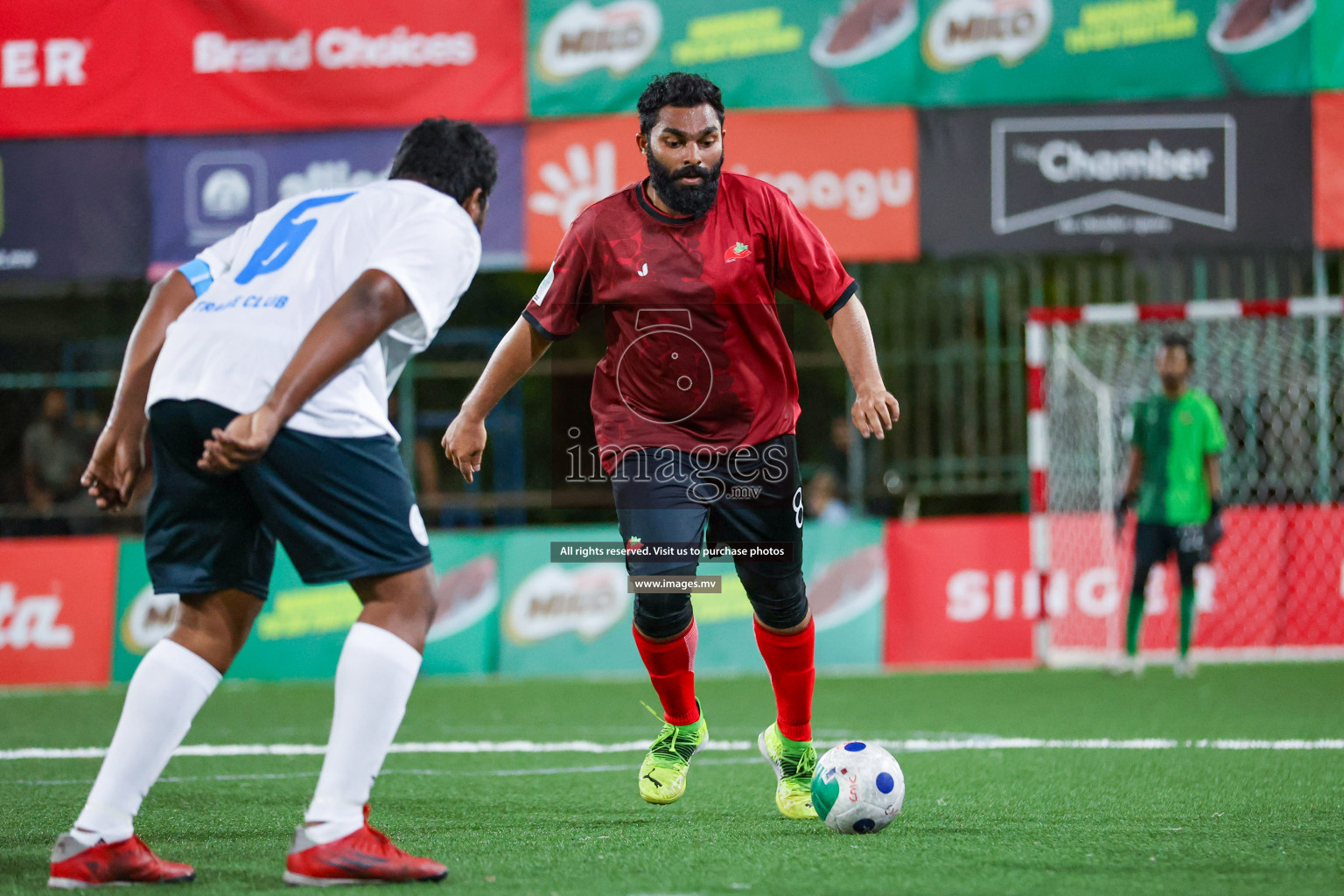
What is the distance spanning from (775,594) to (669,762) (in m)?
0.65

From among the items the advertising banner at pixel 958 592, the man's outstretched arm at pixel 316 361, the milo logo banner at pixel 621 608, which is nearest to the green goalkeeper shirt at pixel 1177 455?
the advertising banner at pixel 958 592

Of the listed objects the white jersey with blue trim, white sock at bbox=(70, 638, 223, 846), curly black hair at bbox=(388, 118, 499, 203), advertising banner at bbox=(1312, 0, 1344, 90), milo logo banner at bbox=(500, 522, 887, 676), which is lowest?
milo logo banner at bbox=(500, 522, 887, 676)

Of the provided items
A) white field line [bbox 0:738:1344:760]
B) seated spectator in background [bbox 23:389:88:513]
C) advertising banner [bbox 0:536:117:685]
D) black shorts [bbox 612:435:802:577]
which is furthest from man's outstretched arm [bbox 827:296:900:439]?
seated spectator in background [bbox 23:389:88:513]

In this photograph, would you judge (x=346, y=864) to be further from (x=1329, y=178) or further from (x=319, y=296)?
(x=1329, y=178)

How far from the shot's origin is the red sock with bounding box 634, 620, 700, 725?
511 centimetres

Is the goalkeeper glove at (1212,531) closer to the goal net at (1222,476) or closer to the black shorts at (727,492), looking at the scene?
the goal net at (1222,476)

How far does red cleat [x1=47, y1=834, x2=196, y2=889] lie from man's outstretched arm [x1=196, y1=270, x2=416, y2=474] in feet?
2.93

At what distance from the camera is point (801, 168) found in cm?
1132

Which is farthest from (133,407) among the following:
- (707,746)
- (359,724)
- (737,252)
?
(707,746)

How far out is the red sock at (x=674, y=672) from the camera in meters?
5.11

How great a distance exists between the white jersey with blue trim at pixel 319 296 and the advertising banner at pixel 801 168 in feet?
24.8

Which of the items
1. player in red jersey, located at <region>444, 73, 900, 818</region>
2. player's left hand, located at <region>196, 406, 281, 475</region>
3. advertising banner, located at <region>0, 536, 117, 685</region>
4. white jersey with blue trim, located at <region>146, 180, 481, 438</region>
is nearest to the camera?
player's left hand, located at <region>196, 406, 281, 475</region>

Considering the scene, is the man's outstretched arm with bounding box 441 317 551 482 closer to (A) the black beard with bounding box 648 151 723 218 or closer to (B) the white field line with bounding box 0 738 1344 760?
(A) the black beard with bounding box 648 151 723 218

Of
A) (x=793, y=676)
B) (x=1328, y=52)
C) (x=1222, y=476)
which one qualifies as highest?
(x=1328, y=52)
